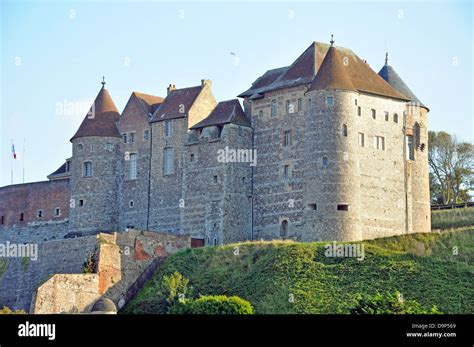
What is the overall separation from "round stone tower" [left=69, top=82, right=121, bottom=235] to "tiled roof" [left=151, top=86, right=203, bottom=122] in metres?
2.96

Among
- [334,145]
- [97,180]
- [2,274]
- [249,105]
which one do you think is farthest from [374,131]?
[2,274]

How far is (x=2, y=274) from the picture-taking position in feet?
196

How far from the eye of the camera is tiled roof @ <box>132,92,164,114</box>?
6619 cm

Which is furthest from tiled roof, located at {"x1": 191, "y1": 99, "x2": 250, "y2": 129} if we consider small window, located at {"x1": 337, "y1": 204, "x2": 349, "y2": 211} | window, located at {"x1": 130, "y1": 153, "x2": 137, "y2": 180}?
small window, located at {"x1": 337, "y1": 204, "x2": 349, "y2": 211}

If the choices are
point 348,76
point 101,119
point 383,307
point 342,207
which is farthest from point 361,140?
point 383,307

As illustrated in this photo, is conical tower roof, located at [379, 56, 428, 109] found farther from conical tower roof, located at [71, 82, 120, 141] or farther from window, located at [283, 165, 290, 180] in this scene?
conical tower roof, located at [71, 82, 120, 141]

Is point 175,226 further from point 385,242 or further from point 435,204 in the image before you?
point 435,204

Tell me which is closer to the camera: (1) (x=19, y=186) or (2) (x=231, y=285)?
(2) (x=231, y=285)

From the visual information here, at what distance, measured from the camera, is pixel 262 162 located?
59.9 meters

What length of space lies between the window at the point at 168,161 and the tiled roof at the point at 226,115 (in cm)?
201

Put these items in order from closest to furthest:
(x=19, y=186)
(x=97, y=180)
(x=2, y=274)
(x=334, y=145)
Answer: (x=334, y=145), (x=2, y=274), (x=97, y=180), (x=19, y=186)

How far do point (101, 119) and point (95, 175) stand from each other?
12.4ft

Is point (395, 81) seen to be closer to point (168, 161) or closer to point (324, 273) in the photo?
point (168, 161)

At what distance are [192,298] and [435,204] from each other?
1006 inches
